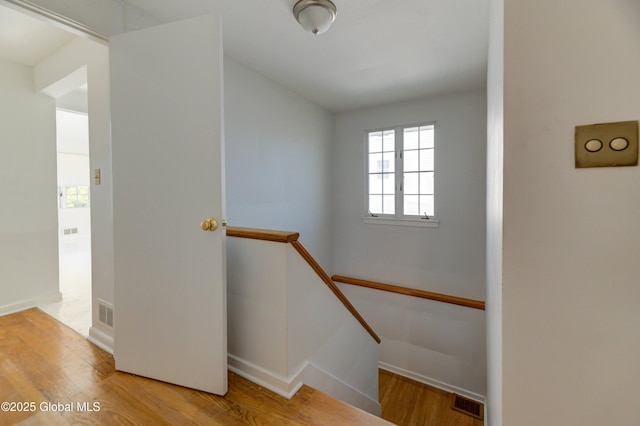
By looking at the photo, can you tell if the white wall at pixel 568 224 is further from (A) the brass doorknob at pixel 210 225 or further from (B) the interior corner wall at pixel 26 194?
(B) the interior corner wall at pixel 26 194

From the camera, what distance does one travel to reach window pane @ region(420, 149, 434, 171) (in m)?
3.54

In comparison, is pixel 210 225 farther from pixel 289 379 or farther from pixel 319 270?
pixel 289 379

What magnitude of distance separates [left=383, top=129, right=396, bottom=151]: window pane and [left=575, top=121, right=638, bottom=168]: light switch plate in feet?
10.7

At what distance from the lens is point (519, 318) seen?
678 mm

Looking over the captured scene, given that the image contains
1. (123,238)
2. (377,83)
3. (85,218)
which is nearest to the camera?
(123,238)

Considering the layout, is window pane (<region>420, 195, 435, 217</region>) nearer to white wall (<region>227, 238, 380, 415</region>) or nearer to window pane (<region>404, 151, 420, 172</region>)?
window pane (<region>404, 151, 420, 172</region>)

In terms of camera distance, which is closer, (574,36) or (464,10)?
(574,36)

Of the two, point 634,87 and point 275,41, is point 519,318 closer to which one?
point 634,87

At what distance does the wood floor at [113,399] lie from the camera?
134 cm

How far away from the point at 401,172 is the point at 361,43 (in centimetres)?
192

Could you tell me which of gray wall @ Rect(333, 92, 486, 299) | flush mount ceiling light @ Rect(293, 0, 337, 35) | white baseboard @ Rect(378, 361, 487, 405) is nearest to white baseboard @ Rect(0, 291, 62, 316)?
gray wall @ Rect(333, 92, 486, 299)

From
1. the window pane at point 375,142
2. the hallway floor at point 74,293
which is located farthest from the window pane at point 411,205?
the hallway floor at point 74,293

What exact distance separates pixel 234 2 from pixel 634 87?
200 cm

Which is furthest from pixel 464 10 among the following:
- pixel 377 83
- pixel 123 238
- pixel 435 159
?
pixel 123 238
